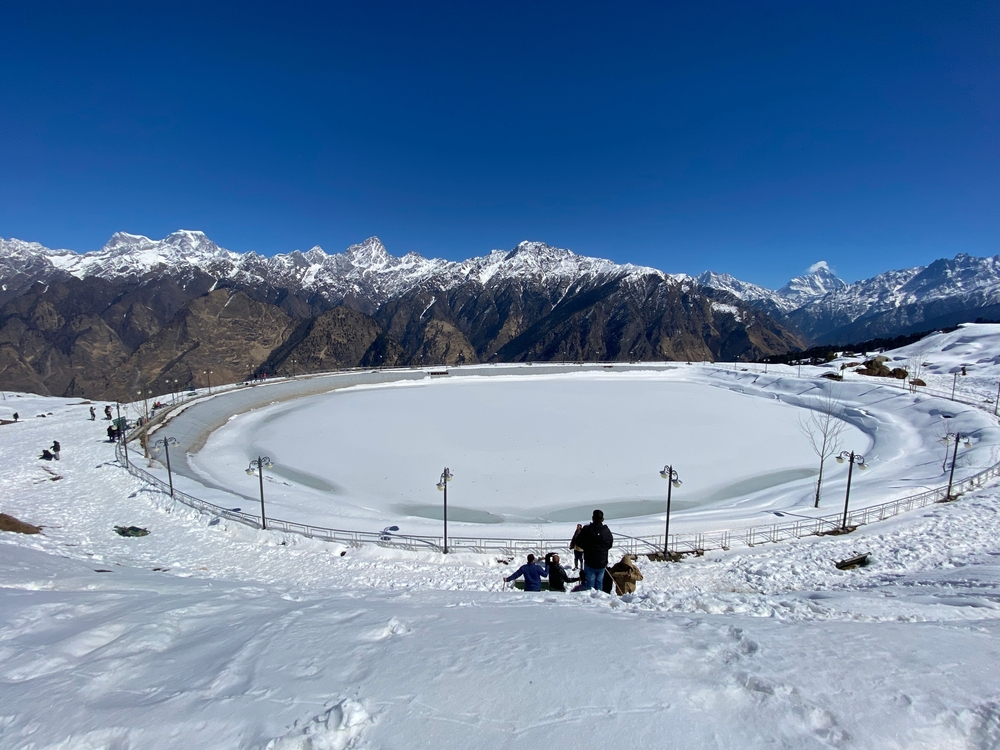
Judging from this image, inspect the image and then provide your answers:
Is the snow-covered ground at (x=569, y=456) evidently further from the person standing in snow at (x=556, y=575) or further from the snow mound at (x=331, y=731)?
the snow mound at (x=331, y=731)

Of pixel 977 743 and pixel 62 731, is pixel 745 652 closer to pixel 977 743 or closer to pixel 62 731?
pixel 977 743

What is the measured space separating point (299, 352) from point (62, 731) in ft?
608

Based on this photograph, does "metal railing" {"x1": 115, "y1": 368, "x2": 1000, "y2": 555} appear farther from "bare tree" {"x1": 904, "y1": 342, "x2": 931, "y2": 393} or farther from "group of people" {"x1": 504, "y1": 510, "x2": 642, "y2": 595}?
"bare tree" {"x1": 904, "y1": 342, "x2": 931, "y2": 393}

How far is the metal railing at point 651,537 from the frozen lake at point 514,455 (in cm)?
174

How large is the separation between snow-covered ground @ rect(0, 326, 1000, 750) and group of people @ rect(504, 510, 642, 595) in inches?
Answer: 33.1

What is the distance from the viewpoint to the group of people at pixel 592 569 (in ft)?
28.8

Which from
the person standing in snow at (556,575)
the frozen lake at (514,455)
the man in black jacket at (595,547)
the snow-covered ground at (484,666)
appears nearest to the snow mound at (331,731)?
the snow-covered ground at (484,666)

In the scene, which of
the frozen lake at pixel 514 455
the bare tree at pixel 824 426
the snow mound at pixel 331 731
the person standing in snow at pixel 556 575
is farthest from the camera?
the bare tree at pixel 824 426

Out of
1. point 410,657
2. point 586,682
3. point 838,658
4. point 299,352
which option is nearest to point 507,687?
point 586,682

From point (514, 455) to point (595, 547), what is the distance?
22233 millimetres

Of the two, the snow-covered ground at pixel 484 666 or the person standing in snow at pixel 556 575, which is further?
the person standing in snow at pixel 556 575

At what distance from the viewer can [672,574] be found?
1295 centimetres

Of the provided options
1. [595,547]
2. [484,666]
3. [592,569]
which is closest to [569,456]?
[592,569]

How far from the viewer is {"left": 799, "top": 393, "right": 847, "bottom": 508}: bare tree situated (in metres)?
31.6
